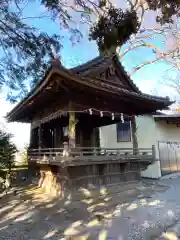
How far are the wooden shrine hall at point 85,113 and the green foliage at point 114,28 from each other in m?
1.53

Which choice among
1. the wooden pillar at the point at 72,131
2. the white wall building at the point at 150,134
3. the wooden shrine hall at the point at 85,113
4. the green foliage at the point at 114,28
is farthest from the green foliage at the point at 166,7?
the white wall building at the point at 150,134

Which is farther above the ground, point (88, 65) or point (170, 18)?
point (88, 65)

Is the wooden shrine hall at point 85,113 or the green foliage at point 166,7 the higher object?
the green foliage at point 166,7

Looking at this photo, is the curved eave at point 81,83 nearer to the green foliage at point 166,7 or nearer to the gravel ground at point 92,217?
the green foliage at point 166,7

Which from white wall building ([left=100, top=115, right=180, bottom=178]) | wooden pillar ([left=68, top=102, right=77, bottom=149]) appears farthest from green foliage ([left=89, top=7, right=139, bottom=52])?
white wall building ([left=100, top=115, right=180, bottom=178])

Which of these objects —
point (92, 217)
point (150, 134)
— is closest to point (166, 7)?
point (92, 217)

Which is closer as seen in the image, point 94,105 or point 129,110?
point 94,105

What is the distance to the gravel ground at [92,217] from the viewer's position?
4.75 meters

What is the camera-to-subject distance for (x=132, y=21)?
4.83 metres

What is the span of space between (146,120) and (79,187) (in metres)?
6.57

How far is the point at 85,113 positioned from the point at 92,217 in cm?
447

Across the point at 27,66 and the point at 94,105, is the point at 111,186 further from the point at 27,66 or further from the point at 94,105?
the point at 27,66

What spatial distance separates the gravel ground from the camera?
475 centimetres

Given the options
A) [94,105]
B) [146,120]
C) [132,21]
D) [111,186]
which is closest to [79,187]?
[111,186]
